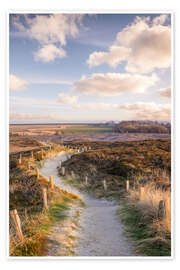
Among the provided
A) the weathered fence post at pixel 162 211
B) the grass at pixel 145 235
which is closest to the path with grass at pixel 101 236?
the grass at pixel 145 235

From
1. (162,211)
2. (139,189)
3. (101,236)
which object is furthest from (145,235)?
(139,189)

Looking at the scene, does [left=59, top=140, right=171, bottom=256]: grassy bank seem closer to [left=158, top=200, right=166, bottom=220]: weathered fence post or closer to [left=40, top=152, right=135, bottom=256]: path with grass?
[left=158, top=200, right=166, bottom=220]: weathered fence post

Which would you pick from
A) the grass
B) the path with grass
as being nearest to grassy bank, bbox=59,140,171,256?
the grass

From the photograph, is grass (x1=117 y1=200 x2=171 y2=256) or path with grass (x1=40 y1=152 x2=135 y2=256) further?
path with grass (x1=40 y1=152 x2=135 y2=256)

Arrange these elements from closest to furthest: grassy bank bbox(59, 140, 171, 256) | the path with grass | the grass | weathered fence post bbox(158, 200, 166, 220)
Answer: the grass → the path with grass → grassy bank bbox(59, 140, 171, 256) → weathered fence post bbox(158, 200, 166, 220)

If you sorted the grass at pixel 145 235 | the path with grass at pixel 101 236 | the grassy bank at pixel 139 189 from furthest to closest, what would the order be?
1. the grassy bank at pixel 139 189
2. the path with grass at pixel 101 236
3. the grass at pixel 145 235

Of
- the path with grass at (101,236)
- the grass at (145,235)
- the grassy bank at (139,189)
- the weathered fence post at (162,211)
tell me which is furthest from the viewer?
the weathered fence post at (162,211)

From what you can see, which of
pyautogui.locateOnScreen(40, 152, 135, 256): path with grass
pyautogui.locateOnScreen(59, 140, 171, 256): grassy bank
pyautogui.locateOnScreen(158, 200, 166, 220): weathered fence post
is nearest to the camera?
pyautogui.locateOnScreen(40, 152, 135, 256): path with grass

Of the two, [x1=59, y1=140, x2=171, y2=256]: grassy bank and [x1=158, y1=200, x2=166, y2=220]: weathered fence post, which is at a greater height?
[x1=158, y1=200, x2=166, y2=220]: weathered fence post

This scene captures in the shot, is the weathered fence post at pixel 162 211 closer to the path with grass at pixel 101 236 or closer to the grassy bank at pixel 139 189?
the grassy bank at pixel 139 189

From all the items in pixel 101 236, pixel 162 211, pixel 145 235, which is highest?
pixel 162 211

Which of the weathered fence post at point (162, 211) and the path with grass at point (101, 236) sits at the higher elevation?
the weathered fence post at point (162, 211)

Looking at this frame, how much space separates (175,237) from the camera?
3615 mm

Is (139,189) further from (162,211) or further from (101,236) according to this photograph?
(101,236)
